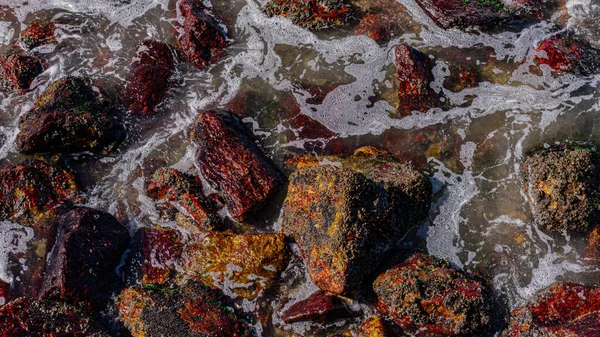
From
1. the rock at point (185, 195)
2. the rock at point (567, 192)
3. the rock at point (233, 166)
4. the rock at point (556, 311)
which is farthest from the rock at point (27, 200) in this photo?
the rock at point (567, 192)

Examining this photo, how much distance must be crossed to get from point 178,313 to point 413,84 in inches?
199

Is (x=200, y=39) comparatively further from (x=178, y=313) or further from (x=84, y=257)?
(x=178, y=313)

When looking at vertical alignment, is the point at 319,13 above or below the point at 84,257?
above

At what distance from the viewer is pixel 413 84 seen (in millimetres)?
8219

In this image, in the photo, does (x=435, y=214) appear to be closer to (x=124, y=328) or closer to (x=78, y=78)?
(x=124, y=328)

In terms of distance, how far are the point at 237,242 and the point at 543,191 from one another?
447 cm

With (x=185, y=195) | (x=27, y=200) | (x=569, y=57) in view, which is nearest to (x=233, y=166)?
(x=185, y=195)

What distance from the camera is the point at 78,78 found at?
8.45 m

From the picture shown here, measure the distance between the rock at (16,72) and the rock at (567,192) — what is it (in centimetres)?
843

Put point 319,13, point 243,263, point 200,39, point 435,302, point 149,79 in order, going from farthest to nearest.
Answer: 1. point 319,13
2. point 200,39
3. point 149,79
4. point 243,263
5. point 435,302

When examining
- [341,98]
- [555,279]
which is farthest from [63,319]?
[555,279]

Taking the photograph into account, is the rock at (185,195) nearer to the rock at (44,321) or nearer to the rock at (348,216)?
the rock at (348,216)

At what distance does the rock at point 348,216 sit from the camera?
21.2ft

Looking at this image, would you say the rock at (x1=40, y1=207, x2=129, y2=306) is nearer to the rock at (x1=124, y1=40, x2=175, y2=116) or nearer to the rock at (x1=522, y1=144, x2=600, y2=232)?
A: the rock at (x1=124, y1=40, x2=175, y2=116)
